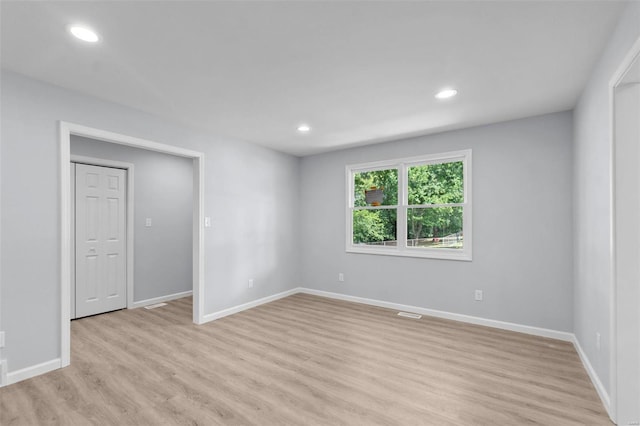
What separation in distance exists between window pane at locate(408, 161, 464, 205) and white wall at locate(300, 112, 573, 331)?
0.71 ft

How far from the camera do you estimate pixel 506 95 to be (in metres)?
2.93

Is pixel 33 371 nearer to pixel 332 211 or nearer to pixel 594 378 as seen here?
pixel 332 211

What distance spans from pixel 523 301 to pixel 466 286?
0.62 meters

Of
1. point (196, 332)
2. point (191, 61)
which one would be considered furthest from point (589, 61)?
point (196, 332)

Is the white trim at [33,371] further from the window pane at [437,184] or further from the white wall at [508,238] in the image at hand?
the window pane at [437,184]

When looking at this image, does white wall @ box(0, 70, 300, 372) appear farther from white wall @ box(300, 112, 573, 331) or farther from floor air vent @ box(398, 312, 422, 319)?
white wall @ box(300, 112, 573, 331)

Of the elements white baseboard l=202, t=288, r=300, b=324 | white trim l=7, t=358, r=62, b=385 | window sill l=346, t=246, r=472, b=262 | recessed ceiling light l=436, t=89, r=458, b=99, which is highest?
recessed ceiling light l=436, t=89, r=458, b=99

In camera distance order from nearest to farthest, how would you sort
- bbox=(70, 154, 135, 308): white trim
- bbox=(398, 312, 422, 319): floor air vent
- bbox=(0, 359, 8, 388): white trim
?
bbox=(0, 359, 8, 388): white trim → bbox=(398, 312, 422, 319): floor air vent → bbox=(70, 154, 135, 308): white trim

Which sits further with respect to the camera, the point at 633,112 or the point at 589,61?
the point at 589,61

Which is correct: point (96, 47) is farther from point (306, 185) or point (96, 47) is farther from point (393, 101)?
point (306, 185)

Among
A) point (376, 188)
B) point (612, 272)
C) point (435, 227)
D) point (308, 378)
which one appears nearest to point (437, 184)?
point (435, 227)

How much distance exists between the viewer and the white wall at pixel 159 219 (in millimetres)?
4711

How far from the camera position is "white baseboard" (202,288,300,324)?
159 inches

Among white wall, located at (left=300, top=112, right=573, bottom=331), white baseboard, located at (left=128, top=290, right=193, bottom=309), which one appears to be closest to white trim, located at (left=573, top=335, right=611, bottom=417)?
white wall, located at (left=300, top=112, right=573, bottom=331)
